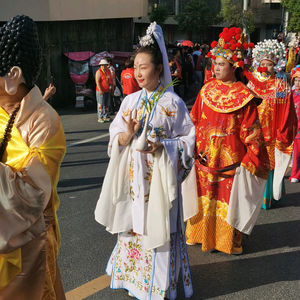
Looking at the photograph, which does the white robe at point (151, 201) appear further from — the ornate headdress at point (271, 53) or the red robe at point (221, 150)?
the ornate headdress at point (271, 53)

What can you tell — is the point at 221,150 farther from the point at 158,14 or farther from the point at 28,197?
the point at 158,14

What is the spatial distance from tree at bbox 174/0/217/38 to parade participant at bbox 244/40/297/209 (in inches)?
1186

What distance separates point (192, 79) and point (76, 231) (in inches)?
536

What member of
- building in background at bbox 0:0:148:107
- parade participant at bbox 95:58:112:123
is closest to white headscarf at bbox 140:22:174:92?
parade participant at bbox 95:58:112:123

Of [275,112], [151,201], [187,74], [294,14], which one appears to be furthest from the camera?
[294,14]

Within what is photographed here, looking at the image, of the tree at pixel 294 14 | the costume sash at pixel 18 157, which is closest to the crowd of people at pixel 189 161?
the costume sash at pixel 18 157

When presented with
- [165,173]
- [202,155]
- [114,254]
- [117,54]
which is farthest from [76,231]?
[117,54]

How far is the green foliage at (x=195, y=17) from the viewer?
3450 cm

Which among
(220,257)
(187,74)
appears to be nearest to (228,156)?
(220,257)

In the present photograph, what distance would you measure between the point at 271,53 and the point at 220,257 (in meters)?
2.73

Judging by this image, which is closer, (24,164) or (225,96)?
(24,164)

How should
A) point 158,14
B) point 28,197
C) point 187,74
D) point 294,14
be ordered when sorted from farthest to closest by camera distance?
1. point 294,14
2. point 158,14
3. point 187,74
4. point 28,197

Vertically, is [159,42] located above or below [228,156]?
above

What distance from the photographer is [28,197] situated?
2049mm
